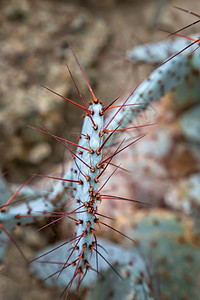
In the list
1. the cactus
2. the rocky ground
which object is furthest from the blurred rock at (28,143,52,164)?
the cactus

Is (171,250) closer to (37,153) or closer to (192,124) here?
(192,124)

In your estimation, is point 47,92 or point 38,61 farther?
point 38,61

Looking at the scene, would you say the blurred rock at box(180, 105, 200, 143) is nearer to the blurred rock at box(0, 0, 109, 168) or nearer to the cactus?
the cactus

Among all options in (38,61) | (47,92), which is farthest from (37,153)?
(38,61)

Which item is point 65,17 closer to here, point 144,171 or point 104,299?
point 144,171

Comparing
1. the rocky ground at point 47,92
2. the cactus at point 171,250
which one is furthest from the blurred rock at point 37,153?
the cactus at point 171,250

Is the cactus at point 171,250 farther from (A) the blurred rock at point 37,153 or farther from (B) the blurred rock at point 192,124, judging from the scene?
(A) the blurred rock at point 37,153

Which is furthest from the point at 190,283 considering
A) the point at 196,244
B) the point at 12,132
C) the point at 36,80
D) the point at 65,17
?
the point at 65,17

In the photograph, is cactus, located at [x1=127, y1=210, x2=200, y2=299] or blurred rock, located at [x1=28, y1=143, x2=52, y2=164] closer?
cactus, located at [x1=127, y1=210, x2=200, y2=299]
